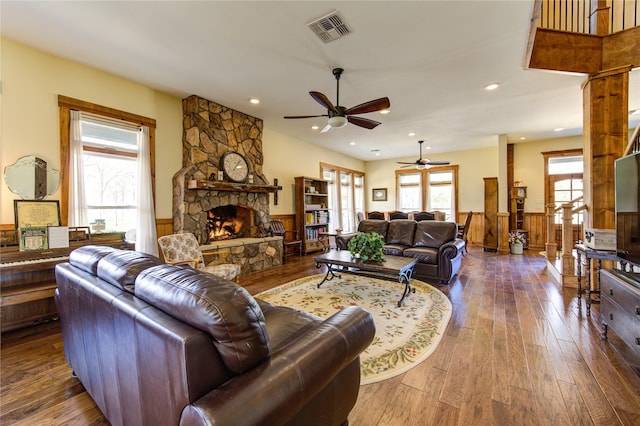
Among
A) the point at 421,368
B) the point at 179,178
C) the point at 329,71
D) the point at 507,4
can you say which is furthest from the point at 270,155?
the point at 421,368

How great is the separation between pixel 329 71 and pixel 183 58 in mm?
1735

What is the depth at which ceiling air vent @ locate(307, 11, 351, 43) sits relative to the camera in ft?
8.09

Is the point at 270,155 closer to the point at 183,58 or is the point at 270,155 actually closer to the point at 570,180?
the point at 183,58

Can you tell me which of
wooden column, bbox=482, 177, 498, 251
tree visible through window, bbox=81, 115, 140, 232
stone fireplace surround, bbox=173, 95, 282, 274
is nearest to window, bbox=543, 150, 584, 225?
wooden column, bbox=482, 177, 498, 251

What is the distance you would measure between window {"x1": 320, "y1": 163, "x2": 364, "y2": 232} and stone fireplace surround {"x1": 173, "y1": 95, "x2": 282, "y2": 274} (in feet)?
9.35

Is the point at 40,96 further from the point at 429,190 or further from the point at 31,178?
the point at 429,190

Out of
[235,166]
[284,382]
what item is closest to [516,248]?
[235,166]

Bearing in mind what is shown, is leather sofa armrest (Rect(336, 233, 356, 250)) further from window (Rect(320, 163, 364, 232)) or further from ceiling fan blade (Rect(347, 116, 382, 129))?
window (Rect(320, 163, 364, 232))

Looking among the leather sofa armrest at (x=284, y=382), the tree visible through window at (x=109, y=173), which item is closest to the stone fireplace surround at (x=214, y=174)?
Answer: the tree visible through window at (x=109, y=173)

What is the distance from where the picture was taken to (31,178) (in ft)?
9.45

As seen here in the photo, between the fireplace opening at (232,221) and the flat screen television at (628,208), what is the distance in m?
5.00

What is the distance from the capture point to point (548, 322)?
272 centimetres

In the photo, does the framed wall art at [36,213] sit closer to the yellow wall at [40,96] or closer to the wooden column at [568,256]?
the yellow wall at [40,96]

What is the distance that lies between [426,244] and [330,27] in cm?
360
